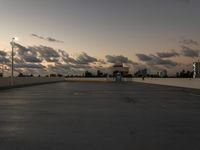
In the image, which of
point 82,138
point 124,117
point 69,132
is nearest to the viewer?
point 82,138

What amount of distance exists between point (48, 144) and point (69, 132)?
198 centimetres

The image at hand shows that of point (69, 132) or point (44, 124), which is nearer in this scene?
point (69, 132)

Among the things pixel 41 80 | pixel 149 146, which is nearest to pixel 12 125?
pixel 149 146

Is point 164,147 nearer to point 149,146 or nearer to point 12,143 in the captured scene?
point 149,146

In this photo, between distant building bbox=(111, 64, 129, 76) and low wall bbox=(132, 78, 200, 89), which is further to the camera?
distant building bbox=(111, 64, 129, 76)

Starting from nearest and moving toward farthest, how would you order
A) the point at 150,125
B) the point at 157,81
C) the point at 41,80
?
1. the point at 150,125
2. the point at 157,81
3. the point at 41,80

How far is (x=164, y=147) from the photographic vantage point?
9133 millimetres

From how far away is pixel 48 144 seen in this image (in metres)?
9.51

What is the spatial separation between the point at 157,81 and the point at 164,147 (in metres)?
75.8

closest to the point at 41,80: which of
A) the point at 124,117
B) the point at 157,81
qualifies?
the point at 157,81

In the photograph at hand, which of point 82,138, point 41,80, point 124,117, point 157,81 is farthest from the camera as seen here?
point 41,80

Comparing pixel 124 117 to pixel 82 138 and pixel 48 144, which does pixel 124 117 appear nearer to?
pixel 82 138

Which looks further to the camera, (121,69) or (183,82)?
(121,69)

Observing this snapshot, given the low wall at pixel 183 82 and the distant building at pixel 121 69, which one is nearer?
the low wall at pixel 183 82
